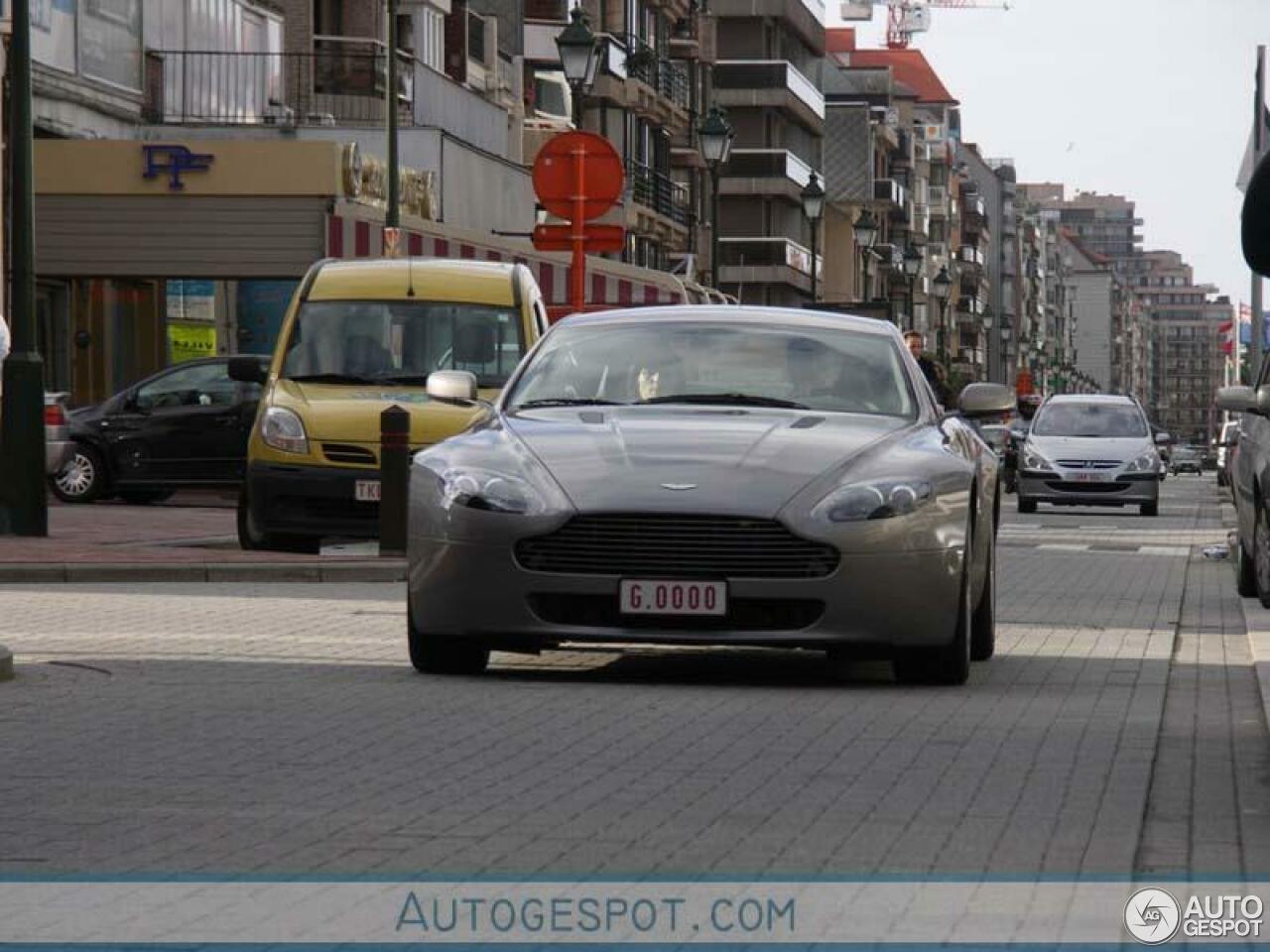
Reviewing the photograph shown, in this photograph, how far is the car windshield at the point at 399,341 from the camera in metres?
22.3

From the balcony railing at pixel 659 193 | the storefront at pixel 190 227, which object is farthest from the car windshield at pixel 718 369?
the balcony railing at pixel 659 193

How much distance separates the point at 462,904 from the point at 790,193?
4210 inches

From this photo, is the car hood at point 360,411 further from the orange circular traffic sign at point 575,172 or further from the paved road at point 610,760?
the paved road at point 610,760

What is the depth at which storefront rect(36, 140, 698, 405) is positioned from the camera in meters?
41.2

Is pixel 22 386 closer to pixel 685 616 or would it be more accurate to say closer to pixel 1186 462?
pixel 685 616

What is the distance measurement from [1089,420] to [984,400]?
3034 centimetres

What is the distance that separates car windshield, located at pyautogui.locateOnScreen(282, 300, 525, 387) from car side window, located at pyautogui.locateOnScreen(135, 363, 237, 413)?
12.2 metres

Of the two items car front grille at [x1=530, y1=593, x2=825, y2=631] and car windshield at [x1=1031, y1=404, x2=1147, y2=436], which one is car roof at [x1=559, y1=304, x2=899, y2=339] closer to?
car front grille at [x1=530, y1=593, x2=825, y2=631]

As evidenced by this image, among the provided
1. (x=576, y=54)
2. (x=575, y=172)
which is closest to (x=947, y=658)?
(x=575, y=172)

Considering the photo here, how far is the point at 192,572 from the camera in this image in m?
19.7

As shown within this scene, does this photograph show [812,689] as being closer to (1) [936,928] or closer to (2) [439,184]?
(1) [936,928]

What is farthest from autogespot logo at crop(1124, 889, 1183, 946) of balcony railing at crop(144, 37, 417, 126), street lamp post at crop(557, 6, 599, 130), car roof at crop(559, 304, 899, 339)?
balcony railing at crop(144, 37, 417, 126)

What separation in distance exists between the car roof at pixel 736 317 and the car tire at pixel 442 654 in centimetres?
197

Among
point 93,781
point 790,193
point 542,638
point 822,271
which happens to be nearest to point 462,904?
point 93,781
